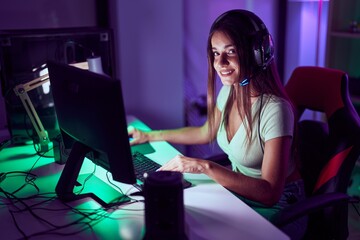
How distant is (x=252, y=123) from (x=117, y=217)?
614 millimetres

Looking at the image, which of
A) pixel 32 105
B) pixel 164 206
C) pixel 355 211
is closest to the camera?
pixel 164 206

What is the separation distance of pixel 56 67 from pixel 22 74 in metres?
0.58

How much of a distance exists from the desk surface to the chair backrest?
38 cm

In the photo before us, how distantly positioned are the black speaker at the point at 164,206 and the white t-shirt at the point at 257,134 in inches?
20.4

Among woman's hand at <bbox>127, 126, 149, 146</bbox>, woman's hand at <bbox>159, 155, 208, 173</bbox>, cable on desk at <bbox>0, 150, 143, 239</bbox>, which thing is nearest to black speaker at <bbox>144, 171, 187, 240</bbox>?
cable on desk at <bbox>0, 150, 143, 239</bbox>

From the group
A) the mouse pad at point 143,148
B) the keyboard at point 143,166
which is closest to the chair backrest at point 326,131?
the keyboard at point 143,166

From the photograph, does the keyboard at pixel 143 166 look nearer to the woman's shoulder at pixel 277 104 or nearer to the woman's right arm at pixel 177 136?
the woman's right arm at pixel 177 136

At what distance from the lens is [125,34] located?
246 centimetres

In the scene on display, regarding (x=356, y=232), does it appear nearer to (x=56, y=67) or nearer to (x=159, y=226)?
(x=159, y=226)

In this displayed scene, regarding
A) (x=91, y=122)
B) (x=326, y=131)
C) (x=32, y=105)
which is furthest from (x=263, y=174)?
(x=32, y=105)

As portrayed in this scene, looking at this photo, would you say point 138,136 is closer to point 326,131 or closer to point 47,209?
point 47,209

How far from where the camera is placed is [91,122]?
1411 mm

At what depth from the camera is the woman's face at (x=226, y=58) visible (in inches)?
64.7

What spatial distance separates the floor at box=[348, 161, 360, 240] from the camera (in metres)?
2.47
